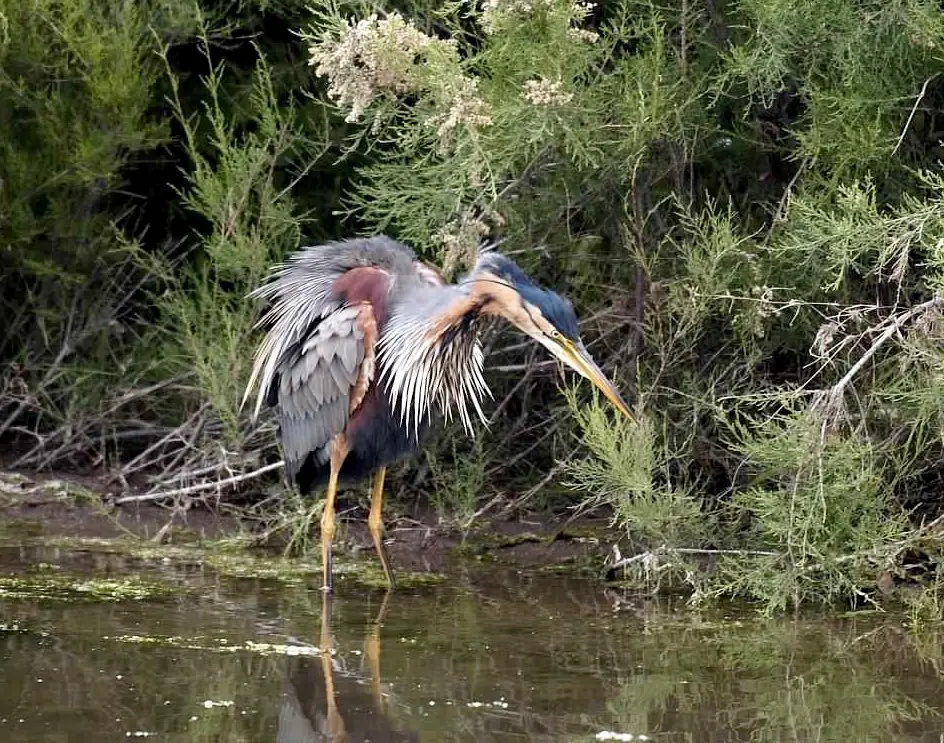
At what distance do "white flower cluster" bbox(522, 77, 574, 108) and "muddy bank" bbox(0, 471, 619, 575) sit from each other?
79.8 inches

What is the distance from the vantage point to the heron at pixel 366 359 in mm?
6766

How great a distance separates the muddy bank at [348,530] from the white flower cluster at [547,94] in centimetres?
203

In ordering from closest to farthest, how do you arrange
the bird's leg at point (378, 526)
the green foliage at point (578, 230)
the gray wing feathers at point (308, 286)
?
the green foliage at point (578, 230) → the bird's leg at point (378, 526) → the gray wing feathers at point (308, 286)

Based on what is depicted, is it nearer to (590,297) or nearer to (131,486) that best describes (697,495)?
(590,297)

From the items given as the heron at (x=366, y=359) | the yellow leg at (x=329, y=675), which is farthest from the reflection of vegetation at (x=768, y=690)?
the heron at (x=366, y=359)

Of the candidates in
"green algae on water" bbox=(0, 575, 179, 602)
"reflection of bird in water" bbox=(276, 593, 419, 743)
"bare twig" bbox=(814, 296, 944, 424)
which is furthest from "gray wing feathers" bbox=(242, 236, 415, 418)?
A: "bare twig" bbox=(814, 296, 944, 424)

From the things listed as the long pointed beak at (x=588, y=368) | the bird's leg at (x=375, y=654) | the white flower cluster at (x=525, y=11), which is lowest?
the bird's leg at (x=375, y=654)

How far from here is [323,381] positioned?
22.3 ft

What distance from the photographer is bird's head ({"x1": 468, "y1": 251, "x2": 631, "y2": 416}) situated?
6.22m

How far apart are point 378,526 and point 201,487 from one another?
3.59 ft

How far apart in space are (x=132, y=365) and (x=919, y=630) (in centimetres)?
428

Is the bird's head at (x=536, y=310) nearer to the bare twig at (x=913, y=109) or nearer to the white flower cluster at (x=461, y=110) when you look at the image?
the white flower cluster at (x=461, y=110)

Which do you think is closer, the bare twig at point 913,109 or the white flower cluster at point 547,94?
the white flower cluster at point 547,94

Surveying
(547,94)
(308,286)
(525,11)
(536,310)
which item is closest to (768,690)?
(536,310)
